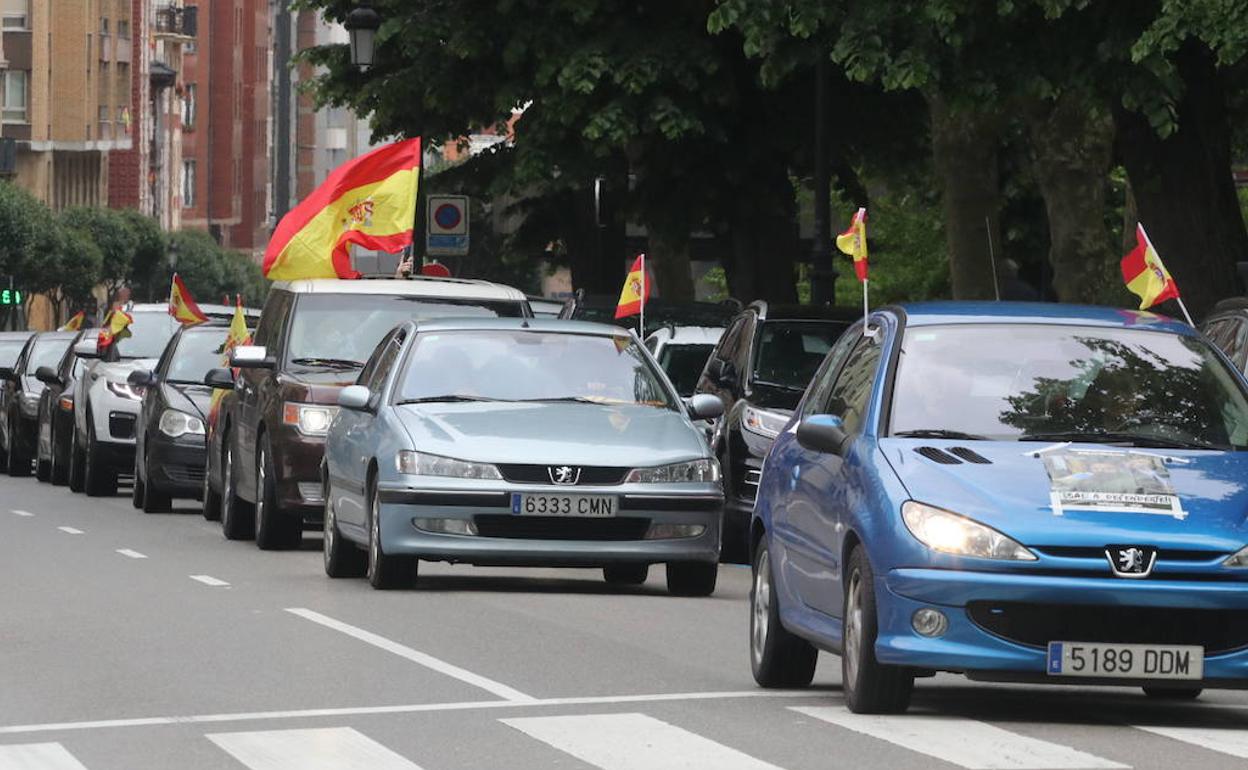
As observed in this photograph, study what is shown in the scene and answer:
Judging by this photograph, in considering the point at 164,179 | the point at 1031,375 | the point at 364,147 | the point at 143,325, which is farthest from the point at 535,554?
the point at 364,147

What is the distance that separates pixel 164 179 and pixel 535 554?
13058cm

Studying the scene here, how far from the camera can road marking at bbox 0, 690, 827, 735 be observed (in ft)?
35.0

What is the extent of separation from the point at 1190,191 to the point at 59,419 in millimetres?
14286

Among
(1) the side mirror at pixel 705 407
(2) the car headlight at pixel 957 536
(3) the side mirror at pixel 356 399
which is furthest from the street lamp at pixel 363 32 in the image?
(2) the car headlight at pixel 957 536

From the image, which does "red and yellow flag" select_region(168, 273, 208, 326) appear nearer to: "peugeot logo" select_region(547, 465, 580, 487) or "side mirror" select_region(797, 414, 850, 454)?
"peugeot logo" select_region(547, 465, 580, 487)

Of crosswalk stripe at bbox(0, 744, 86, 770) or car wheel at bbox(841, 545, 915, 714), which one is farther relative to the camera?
car wheel at bbox(841, 545, 915, 714)

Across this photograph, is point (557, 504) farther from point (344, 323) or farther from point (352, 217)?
point (352, 217)

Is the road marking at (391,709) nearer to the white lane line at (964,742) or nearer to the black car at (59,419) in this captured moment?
the white lane line at (964,742)

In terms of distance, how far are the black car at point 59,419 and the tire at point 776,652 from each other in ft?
68.7

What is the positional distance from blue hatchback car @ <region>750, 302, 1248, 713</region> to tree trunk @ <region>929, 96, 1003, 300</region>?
835 inches

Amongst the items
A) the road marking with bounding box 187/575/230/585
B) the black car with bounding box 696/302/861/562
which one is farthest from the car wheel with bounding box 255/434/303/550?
the black car with bounding box 696/302/861/562

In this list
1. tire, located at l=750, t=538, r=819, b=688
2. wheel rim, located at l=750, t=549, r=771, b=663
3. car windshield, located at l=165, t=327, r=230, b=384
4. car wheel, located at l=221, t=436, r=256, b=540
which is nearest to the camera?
tire, located at l=750, t=538, r=819, b=688

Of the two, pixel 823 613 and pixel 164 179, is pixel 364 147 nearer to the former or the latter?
pixel 164 179

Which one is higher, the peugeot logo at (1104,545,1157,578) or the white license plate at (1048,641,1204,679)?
the peugeot logo at (1104,545,1157,578)
